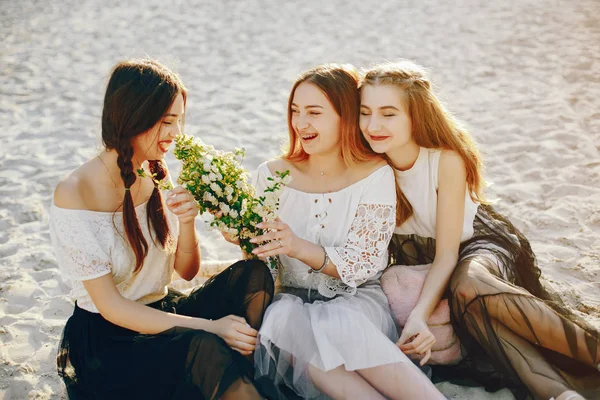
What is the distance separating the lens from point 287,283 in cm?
329

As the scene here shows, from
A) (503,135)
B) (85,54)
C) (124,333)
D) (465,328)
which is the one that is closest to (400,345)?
(465,328)

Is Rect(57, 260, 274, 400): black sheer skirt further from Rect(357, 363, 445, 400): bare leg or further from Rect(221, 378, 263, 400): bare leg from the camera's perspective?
Rect(357, 363, 445, 400): bare leg

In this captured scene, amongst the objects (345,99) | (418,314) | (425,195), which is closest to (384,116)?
(345,99)

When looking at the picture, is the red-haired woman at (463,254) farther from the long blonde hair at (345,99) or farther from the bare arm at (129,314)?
the bare arm at (129,314)

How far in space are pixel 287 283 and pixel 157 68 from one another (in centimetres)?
136

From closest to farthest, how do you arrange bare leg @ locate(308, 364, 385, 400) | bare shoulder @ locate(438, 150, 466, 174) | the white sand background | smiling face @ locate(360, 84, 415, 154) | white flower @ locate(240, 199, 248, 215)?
bare leg @ locate(308, 364, 385, 400) → white flower @ locate(240, 199, 248, 215) → smiling face @ locate(360, 84, 415, 154) → bare shoulder @ locate(438, 150, 466, 174) → the white sand background

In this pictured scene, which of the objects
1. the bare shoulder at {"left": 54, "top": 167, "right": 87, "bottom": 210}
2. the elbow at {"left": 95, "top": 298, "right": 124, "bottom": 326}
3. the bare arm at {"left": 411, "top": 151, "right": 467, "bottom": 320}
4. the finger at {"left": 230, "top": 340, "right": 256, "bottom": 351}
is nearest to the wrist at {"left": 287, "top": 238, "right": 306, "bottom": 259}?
the finger at {"left": 230, "top": 340, "right": 256, "bottom": 351}

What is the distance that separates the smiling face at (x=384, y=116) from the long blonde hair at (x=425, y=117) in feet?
0.11

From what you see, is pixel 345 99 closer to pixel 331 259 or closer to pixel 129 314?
pixel 331 259

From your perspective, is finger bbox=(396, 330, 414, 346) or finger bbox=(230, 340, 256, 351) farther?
finger bbox=(396, 330, 414, 346)

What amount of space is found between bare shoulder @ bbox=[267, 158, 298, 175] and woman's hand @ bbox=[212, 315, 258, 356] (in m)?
0.98

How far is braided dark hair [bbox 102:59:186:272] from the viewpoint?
8.86 ft

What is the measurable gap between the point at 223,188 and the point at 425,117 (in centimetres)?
121

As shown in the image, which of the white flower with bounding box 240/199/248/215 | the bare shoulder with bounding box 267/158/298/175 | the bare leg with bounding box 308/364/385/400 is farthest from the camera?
the bare shoulder with bounding box 267/158/298/175
